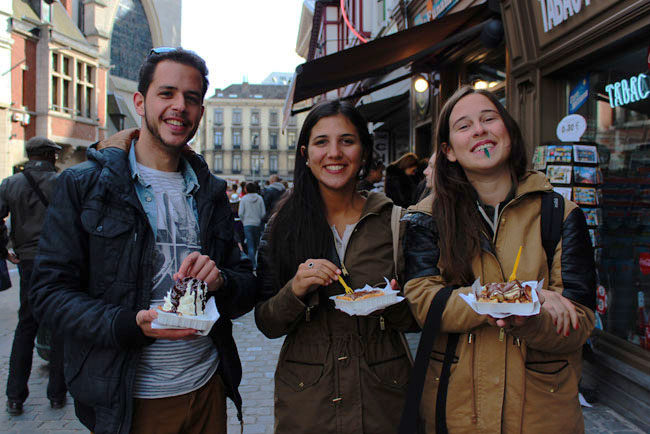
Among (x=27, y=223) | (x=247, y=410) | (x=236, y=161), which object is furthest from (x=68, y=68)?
(x=236, y=161)

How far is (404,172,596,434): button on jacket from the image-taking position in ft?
5.35

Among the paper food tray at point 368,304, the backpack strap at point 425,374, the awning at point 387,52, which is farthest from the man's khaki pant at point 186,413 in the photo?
the awning at point 387,52

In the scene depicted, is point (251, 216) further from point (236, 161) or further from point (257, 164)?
point (236, 161)

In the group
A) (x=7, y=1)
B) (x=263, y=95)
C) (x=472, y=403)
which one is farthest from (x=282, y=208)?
(x=263, y=95)

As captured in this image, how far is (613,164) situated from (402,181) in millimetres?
2819

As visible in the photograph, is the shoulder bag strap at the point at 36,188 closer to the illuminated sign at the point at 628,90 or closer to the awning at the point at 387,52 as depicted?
the awning at the point at 387,52

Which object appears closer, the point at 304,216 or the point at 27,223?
the point at 304,216

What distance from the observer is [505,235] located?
1.77 metres

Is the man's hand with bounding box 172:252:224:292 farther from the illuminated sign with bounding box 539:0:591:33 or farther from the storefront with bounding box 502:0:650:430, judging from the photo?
the illuminated sign with bounding box 539:0:591:33

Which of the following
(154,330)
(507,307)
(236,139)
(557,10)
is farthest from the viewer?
(236,139)

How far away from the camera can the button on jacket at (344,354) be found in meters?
1.88

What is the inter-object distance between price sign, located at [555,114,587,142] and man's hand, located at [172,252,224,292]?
427 cm

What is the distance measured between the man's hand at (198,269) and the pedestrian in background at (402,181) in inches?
200

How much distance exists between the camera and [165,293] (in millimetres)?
1839
